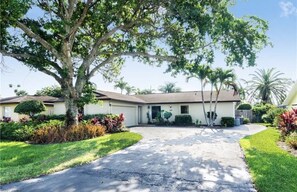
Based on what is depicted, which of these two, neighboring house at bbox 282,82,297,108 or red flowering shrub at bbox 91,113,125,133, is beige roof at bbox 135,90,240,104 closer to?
neighboring house at bbox 282,82,297,108

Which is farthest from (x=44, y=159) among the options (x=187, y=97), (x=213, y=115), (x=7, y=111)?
(x=7, y=111)

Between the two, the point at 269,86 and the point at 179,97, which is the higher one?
the point at 269,86

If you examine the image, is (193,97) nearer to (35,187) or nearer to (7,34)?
(7,34)

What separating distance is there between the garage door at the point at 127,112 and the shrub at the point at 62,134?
8033mm

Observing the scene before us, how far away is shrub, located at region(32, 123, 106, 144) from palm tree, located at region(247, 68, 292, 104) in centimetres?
3779

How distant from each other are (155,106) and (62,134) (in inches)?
644

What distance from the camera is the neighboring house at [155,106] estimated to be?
23362 millimetres

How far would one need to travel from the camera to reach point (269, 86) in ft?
149

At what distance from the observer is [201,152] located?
33.3ft

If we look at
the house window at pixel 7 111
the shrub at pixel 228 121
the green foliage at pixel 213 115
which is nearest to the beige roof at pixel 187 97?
the green foliage at pixel 213 115

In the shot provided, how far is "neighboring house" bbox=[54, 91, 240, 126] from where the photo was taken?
23.4 metres

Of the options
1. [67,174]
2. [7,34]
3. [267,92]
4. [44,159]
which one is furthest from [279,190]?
[267,92]

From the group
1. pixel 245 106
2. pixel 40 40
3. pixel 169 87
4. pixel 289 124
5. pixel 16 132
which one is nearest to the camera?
pixel 289 124

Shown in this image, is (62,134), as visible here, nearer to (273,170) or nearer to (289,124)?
(273,170)
